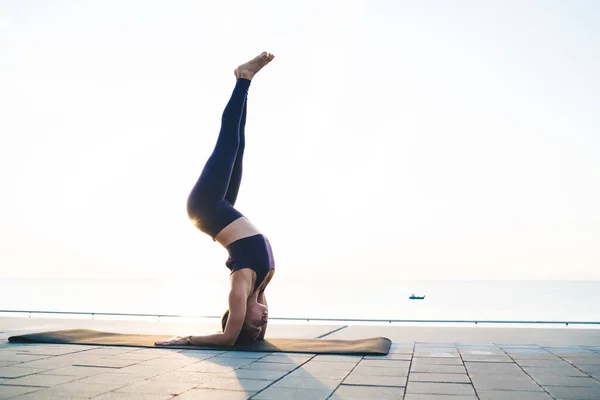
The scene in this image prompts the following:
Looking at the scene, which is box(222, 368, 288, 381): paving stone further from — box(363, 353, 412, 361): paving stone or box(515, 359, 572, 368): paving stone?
box(515, 359, 572, 368): paving stone

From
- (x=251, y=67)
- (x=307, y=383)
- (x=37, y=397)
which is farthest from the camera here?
(x=251, y=67)

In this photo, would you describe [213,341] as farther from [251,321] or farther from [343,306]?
[343,306]

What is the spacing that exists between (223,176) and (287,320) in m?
3.77

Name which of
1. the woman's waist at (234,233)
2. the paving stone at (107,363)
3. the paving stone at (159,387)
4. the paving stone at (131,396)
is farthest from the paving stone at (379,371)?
the woman's waist at (234,233)

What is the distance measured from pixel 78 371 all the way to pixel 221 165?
2011mm

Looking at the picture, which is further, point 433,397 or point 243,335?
point 243,335

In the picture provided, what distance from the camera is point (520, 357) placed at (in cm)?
376

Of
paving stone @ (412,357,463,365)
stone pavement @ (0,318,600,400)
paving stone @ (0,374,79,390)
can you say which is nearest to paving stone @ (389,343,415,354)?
stone pavement @ (0,318,600,400)

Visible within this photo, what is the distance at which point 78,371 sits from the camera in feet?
10.1

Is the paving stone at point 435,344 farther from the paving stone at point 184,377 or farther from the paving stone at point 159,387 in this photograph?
the paving stone at point 159,387

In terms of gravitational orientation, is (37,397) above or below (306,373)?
below

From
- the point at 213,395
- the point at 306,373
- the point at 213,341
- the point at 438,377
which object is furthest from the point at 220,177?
the point at 438,377

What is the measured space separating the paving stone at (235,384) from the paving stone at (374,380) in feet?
1.53

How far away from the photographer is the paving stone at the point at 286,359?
3.52 metres
